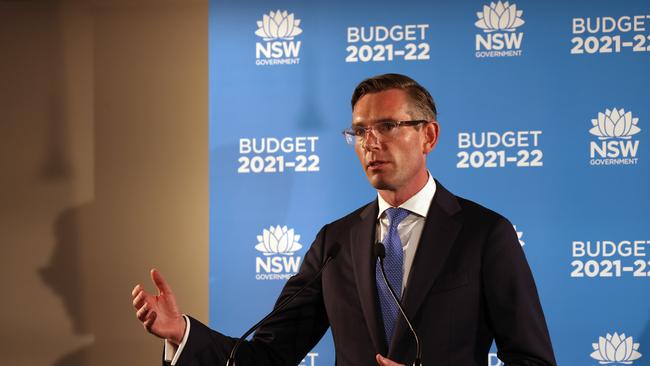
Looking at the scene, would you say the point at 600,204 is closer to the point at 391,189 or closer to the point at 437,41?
the point at 437,41

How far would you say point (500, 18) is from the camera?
3654 millimetres

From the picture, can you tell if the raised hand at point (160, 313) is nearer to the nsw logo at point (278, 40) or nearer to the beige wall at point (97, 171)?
the beige wall at point (97, 171)

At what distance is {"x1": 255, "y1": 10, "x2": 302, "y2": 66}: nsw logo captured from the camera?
3.79 metres

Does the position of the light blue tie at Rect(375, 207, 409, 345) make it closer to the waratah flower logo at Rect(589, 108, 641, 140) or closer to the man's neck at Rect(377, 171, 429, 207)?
the man's neck at Rect(377, 171, 429, 207)

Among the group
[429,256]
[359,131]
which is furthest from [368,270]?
[359,131]

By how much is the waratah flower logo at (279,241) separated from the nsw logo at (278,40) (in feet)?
2.71

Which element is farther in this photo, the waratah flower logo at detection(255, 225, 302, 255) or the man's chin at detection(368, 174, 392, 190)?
the waratah flower logo at detection(255, 225, 302, 255)

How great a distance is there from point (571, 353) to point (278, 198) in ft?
5.08

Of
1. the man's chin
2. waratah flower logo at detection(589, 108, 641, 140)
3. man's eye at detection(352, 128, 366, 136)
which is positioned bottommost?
the man's chin

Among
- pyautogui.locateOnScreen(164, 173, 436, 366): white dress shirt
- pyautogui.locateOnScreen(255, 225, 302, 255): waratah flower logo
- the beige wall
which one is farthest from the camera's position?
the beige wall

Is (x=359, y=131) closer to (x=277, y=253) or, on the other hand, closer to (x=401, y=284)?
(x=401, y=284)

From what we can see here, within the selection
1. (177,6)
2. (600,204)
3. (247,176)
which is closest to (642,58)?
(600,204)

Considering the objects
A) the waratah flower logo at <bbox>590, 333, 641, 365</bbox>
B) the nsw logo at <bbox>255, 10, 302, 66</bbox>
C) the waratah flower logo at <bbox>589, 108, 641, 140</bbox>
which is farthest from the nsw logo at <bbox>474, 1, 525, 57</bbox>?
the waratah flower logo at <bbox>590, 333, 641, 365</bbox>

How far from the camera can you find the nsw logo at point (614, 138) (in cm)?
348
